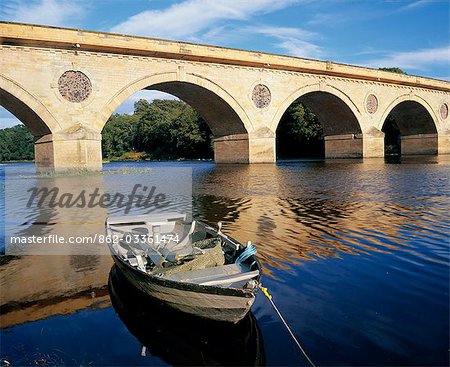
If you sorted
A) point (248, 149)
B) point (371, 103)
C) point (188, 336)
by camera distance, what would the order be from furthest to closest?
point (371, 103) → point (248, 149) → point (188, 336)

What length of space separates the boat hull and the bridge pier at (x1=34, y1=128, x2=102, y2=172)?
19.5m

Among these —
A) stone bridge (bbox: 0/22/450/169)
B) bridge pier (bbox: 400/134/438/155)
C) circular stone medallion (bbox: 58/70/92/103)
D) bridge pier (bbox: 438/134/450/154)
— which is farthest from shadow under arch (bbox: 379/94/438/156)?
circular stone medallion (bbox: 58/70/92/103)

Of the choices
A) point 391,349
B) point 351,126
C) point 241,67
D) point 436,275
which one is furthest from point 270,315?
point 351,126

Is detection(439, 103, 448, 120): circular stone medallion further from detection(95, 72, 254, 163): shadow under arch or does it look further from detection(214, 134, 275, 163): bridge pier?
detection(95, 72, 254, 163): shadow under arch

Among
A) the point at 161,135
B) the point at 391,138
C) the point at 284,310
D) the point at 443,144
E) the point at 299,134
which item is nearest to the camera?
the point at 284,310

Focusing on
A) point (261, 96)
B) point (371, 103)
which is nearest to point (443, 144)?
point (371, 103)

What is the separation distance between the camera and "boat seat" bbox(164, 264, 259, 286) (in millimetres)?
4125

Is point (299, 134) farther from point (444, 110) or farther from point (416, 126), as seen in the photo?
point (444, 110)

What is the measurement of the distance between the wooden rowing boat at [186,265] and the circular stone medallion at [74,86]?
1766 centimetres

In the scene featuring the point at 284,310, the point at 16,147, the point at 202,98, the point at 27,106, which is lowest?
the point at 284,310

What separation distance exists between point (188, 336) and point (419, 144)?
158 ft

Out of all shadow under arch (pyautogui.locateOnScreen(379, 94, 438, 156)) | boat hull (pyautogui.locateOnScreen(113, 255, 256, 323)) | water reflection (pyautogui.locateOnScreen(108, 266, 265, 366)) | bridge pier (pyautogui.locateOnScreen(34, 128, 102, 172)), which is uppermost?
shadow under arch (pyautogui.locateOnScreen(379, 94, 438, 156))

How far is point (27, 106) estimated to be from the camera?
21.9 metres

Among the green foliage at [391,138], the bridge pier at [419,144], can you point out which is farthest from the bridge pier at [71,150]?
the green foliage at [391,138]
